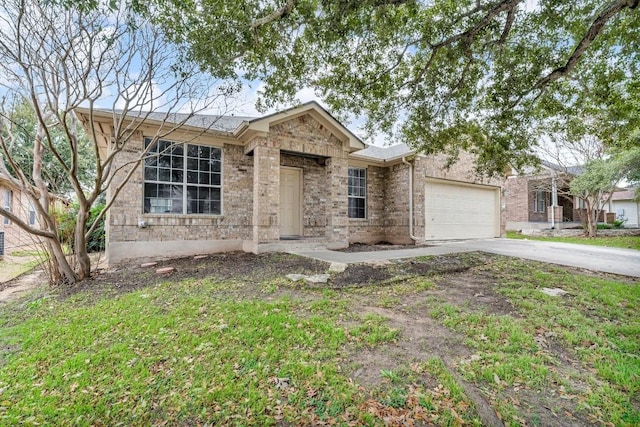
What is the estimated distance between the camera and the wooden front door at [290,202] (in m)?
10.4

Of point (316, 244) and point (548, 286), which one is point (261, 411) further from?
point (316, 244)

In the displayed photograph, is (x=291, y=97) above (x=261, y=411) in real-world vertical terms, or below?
above

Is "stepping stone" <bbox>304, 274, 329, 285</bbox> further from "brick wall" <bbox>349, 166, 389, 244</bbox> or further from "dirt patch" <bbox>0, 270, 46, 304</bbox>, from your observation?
"brick wall" <bbox>349, 166, 389, 244</bbox>

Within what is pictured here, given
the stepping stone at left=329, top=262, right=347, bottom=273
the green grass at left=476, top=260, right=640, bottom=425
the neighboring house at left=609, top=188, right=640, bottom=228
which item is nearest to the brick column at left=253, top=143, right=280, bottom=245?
the stepping stone at left=329, top=262, right=347, bottom=273

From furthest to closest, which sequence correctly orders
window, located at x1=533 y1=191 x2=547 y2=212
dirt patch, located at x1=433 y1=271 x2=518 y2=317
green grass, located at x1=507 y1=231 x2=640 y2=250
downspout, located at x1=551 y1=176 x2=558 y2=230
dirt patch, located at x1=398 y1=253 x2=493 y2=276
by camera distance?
window, located at x1=533 y1=191 x2=547 y2=212 → downspout, located at x1=551 y1=176 x2=558 y2=230 → green grass, located at x1=507 y1=231 x2=640 y2=250 → dirt patch, located at x1=398 y1=253 x2=493 y2=276 → dirt patch, located at x1=433 y1=271 x2=518 y2=317

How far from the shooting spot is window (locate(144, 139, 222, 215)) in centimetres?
828

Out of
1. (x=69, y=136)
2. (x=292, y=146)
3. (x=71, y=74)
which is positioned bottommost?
(x=69, y=136)

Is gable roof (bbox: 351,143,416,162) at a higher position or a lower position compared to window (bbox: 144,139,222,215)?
higher

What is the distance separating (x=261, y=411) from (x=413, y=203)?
9926 mm

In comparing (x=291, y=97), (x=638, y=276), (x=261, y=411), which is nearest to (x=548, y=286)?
(x=638, y=276)

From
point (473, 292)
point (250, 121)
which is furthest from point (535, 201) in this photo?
point (250, 121)

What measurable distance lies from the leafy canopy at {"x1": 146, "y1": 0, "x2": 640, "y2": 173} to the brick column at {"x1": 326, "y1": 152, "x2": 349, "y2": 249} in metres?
2.44

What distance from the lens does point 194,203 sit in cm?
882

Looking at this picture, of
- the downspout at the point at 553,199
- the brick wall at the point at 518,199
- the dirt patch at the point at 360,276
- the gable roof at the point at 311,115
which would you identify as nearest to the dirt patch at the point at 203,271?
the dirt patch at the point at 360,276
